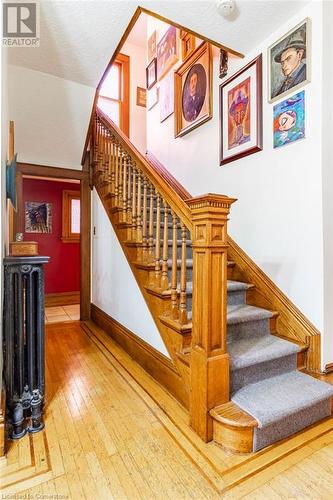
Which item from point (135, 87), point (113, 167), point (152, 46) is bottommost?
point (113, 167)

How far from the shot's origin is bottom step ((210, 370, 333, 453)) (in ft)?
4.46

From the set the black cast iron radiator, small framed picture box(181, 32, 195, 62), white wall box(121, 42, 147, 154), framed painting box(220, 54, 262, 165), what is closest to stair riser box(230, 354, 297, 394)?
the black cast iron radiator

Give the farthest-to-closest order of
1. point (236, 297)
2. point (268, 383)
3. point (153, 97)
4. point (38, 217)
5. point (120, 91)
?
point (120, 91) < point (38, 217) < point (153, 97) < point (236, 297) < point (268, 383)

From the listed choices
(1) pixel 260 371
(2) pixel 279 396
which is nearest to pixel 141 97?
(1) pixel 260 371

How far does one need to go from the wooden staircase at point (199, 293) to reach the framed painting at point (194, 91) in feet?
2.96

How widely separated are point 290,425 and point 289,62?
2356 millimetres

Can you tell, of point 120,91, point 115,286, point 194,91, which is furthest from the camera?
point 120,91

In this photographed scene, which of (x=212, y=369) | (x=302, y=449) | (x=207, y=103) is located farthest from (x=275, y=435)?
(x=207, y=103)

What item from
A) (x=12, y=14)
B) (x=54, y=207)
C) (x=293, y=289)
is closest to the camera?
(x=12, y=14)

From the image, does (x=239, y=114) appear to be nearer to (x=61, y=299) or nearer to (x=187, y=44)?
(x=187, y=44)

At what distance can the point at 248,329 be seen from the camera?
2014 mm

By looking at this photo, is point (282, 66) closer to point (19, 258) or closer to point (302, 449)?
point (19, 258)

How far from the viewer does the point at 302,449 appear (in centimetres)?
138

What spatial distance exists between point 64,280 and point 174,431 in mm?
4013
